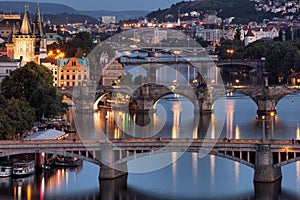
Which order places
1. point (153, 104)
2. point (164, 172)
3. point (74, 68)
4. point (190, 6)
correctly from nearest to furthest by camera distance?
point (164, 172) → point (153, 104) → point (74, 68) → point (190, 6)

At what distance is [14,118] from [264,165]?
853 cm

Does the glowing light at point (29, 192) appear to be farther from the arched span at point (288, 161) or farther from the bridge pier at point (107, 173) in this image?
the arched span at point (288, 161)

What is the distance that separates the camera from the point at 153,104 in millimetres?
48250

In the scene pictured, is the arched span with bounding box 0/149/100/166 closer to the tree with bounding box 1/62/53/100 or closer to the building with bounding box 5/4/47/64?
the tree with bounding box 1/62/53/100

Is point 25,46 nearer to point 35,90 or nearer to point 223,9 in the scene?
point 35,90

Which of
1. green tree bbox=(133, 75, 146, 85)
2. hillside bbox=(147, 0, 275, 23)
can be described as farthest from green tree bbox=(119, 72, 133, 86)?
hillside bbox=(147, 0, 275, 23)

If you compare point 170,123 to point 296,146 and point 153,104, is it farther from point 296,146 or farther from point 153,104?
point 296,146

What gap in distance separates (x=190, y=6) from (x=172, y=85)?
11746cm

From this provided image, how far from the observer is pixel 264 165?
29031 mm

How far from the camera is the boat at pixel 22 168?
30.1 m

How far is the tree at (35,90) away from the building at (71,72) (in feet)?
Answer: 19.8

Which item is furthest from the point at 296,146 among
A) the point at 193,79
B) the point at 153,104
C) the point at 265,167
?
the point at 193,79

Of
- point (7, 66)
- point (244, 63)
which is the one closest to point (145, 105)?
point (7, 66)

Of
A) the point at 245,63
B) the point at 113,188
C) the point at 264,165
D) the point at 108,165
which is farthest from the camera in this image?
the point at 245,63
